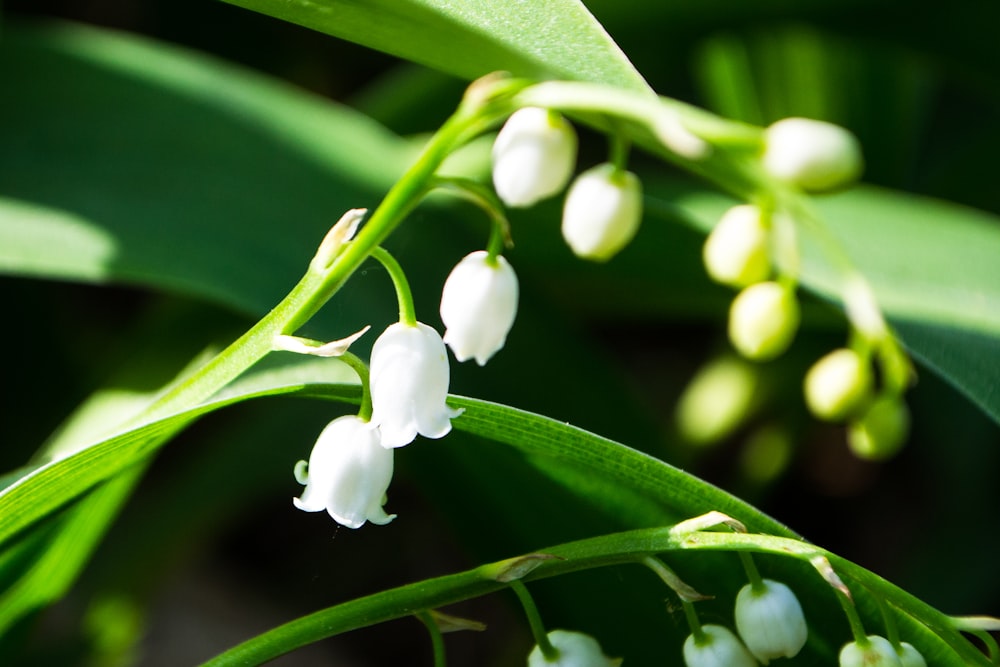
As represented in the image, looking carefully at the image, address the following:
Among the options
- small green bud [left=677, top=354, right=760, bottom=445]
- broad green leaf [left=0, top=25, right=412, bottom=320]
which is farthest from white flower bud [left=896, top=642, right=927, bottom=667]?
small green bud [left=677, top=354, right=760, bottom=445]

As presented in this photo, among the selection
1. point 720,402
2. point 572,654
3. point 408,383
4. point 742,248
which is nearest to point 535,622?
point 572,654

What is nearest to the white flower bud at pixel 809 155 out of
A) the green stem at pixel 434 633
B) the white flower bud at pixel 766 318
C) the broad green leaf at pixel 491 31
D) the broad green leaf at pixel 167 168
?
the broad green leaf at pixel 491 31

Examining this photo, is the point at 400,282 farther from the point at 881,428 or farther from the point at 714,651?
the point at 881,428

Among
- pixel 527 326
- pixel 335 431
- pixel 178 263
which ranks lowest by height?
pixel 335 431

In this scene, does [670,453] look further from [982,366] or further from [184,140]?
[184,140]

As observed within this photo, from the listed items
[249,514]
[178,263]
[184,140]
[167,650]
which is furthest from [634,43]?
[167,650]
